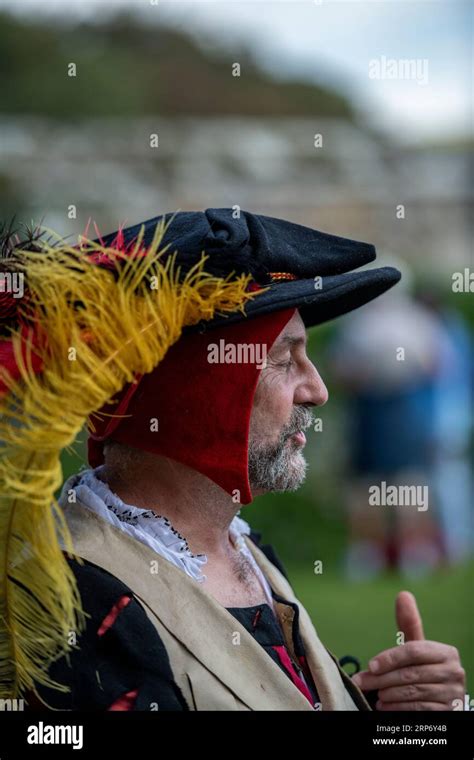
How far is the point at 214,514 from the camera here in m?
2.41

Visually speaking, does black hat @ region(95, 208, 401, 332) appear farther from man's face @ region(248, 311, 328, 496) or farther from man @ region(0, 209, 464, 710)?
man's face @ region(248, 311, 328, 496)

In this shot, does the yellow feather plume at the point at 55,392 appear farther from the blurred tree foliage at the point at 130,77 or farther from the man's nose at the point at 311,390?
the blurred tree foliage at the point at 130,77

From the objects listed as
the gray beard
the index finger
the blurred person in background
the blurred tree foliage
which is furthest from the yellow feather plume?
the blurred tree foliage

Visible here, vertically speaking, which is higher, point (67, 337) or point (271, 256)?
point (271, 256)

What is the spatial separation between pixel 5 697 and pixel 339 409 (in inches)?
253

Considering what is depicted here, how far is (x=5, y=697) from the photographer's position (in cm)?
208

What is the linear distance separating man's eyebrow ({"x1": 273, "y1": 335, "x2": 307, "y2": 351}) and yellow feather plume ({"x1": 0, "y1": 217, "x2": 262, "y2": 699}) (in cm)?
29

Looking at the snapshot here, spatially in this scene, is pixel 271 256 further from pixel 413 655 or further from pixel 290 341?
pixel 413 655

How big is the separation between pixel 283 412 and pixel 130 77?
25.9 meters

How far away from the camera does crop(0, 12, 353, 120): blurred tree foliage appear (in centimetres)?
2270

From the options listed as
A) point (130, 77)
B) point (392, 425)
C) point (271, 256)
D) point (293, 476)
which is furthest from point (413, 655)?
point (130, 77)

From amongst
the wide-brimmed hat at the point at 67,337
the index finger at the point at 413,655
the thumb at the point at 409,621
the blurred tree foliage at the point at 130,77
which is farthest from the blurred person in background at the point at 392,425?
the blurred tree foliage at the point at 130,77

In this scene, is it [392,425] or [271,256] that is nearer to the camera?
[271,256]

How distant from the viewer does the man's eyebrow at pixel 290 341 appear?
241cm
